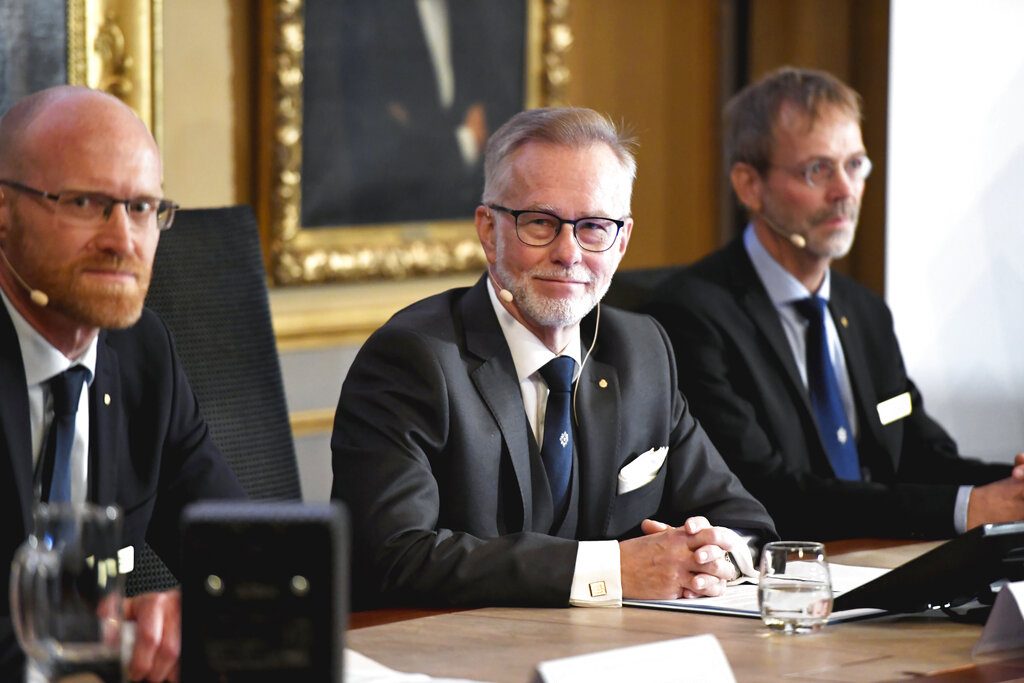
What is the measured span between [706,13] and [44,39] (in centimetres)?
261

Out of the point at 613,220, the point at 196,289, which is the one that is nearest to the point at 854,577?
the point at 613,220

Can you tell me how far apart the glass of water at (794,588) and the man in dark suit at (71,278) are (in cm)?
103

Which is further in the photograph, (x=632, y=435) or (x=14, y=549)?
(x=632, y=435)

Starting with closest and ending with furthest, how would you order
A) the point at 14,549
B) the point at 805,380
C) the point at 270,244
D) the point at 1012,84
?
1. the point at 14,549
2. the point at 805,380
3. the point at 270,244
4. the point at 1012,84

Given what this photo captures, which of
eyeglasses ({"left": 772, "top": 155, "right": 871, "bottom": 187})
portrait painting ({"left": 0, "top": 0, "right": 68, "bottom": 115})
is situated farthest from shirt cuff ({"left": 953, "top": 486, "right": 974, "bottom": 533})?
portrait painting ({"left": 0, "top": 0, "right": 68, "bottom": 115})

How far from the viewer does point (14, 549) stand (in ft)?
7.57

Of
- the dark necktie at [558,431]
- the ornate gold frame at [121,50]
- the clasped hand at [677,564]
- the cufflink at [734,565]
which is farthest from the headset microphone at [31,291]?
the ornate gold frame at [121,50]

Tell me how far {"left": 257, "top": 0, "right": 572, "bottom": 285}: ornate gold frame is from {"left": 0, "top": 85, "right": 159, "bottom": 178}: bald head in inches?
75.6

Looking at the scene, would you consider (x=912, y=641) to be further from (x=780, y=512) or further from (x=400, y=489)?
(x=780, y=512)

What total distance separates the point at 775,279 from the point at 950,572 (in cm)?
150

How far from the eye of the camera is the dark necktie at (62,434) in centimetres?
238

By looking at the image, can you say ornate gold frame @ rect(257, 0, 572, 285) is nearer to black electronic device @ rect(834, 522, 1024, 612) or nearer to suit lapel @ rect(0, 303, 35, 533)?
suit lapel @ rect(0, 303, 35, 533)

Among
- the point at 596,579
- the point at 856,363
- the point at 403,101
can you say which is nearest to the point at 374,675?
the point at 596,579

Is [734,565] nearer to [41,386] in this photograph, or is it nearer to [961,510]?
[961,510]
